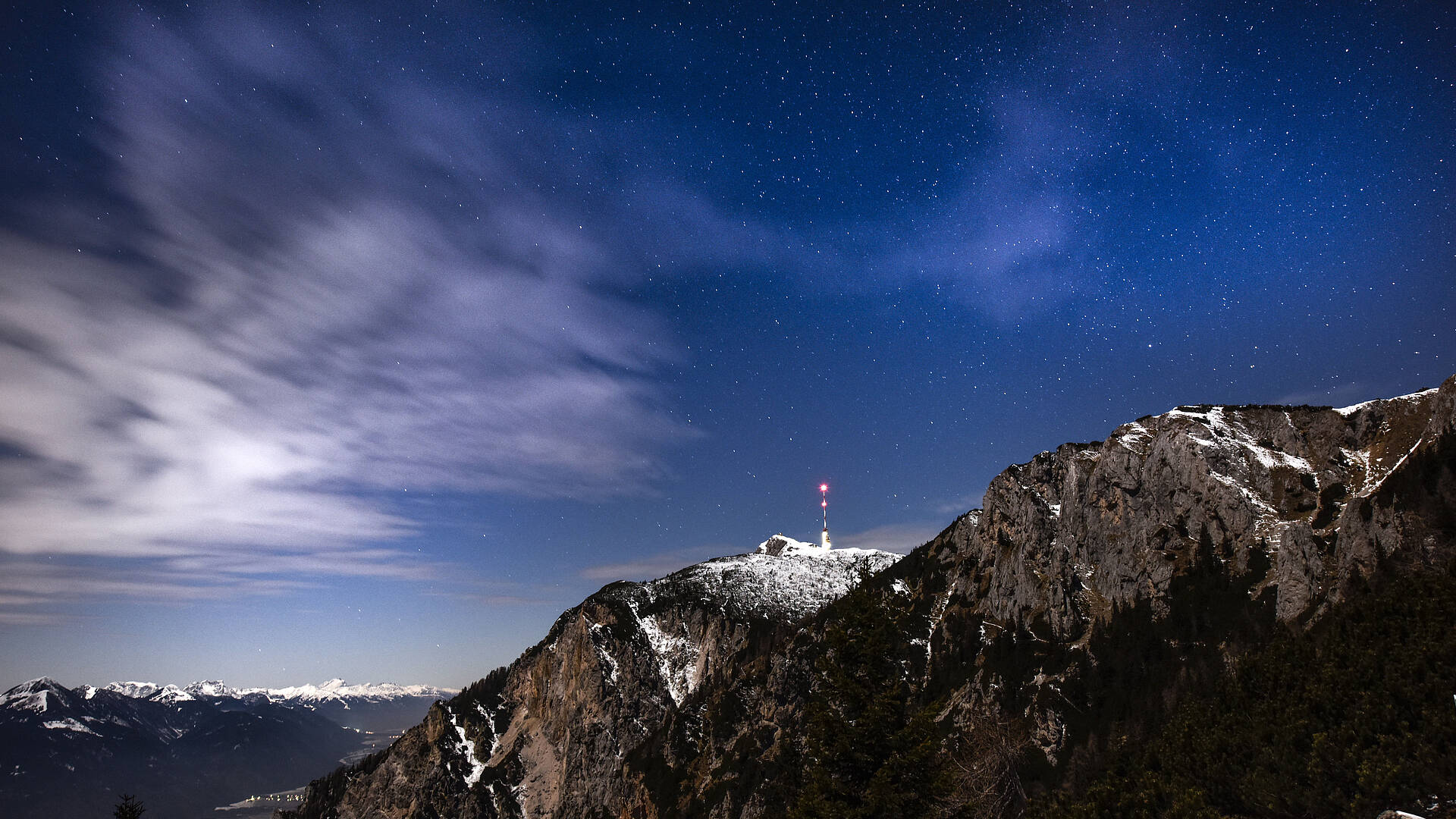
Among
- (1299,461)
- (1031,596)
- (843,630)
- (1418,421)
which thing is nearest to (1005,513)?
(1031,596)

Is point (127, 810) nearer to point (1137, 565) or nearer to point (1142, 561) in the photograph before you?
point (1137, 565)

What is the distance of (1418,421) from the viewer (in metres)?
97.4

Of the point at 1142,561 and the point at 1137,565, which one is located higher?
the point at 1142,561

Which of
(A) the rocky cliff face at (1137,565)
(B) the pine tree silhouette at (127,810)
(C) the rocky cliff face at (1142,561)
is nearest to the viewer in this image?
(B) the pine tree silhouette at (127,810)

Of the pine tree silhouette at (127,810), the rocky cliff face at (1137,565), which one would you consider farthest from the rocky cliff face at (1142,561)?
the pine tree silhouette at (127,810)

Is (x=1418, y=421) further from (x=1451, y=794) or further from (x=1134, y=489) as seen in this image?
(x=1451, y=794)

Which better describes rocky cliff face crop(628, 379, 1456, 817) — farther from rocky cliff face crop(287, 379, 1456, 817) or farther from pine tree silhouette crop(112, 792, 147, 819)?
pine tree silhouette crop(112, 792, 147, 819)

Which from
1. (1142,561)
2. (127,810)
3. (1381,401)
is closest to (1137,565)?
(1142,561)

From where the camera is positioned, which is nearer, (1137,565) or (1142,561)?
(1142,561)

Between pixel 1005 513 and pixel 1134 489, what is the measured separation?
36.7 meters

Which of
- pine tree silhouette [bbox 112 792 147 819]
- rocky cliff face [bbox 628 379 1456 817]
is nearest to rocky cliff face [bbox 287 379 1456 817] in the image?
rocky cliff face [bbox 628 379 1456 817]

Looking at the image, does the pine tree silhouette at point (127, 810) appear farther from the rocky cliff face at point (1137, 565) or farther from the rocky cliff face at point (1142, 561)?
the rocky cliff face at point (1142, 561)

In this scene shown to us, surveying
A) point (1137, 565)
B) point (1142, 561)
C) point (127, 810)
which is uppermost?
point (1142, 561)

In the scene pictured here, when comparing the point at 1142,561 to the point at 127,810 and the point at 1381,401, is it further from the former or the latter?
the point at 127,810
